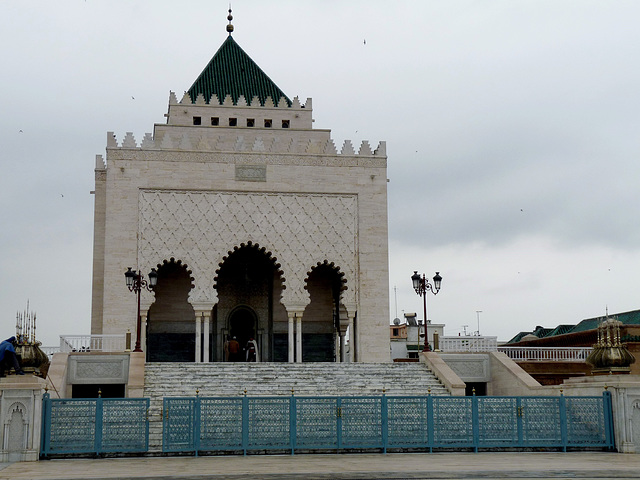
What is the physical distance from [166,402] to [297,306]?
10.2 m

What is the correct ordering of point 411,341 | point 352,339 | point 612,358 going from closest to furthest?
point 612,358 → point 352,339 → point 411,341

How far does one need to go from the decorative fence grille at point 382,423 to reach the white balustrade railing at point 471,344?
6.76 metres

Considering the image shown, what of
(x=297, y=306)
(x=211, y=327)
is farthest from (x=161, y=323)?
(x=297, y=306)

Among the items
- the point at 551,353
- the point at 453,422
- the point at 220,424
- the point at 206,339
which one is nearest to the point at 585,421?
the point at 453,422

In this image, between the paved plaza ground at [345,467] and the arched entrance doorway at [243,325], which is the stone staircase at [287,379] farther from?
the arched entrance doorway at [243,325]

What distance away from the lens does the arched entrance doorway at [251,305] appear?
22062mm

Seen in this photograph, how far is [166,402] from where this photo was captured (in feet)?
34.3

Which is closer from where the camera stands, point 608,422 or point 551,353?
point 608,422

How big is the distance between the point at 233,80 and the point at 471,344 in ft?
35.3

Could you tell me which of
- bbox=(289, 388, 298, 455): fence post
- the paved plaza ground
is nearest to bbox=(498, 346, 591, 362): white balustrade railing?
the paved plaza ground

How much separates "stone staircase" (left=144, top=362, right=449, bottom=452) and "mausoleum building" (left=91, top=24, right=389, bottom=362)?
3406mm

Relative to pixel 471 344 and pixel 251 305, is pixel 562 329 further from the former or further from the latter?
pixel 251 305

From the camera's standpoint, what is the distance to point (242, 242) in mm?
20547

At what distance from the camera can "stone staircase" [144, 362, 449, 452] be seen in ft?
48.6
